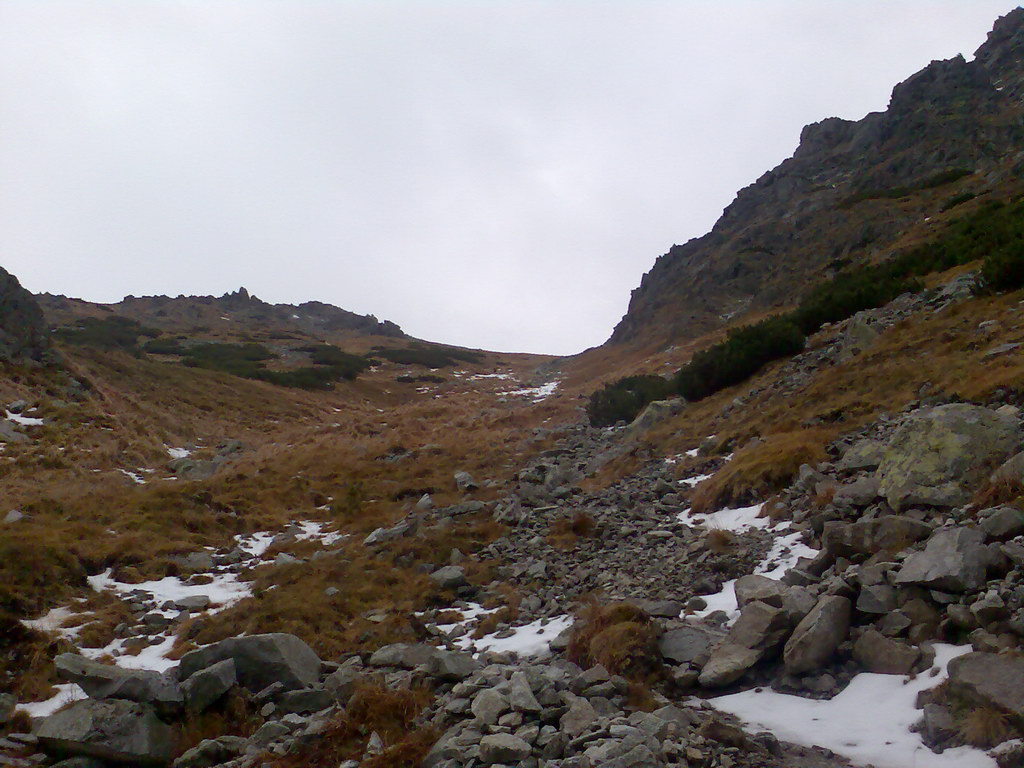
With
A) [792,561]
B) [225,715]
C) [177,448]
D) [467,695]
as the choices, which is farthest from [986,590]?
[177,448]

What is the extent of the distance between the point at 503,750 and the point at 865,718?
3084 millimetres

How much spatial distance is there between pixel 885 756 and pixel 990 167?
52402 mm

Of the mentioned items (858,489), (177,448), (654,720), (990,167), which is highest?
(990,167)

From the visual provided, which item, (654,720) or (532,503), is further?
(532,503)

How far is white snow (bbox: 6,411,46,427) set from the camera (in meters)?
22.0

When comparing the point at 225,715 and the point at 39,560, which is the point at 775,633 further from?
the point at 39,560

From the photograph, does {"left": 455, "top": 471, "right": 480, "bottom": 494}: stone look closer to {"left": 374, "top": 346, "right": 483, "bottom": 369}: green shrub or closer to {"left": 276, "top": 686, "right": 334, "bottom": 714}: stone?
{"left": 276, "top": 686, "right": 334, "bottom": 714}: stone

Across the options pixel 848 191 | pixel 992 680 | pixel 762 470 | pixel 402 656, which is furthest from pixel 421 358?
pixel 992 680

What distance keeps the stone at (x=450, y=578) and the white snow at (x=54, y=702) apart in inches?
220

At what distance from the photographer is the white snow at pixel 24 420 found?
22.0 m

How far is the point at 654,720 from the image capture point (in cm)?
496

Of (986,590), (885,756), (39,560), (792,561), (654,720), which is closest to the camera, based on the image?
(885,756)

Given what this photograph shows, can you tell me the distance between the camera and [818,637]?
588 centimetres

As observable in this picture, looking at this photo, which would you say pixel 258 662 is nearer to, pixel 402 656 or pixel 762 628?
pixel 402 656
